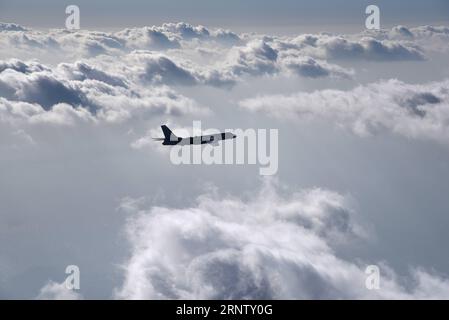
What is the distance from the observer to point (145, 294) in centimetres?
19450
